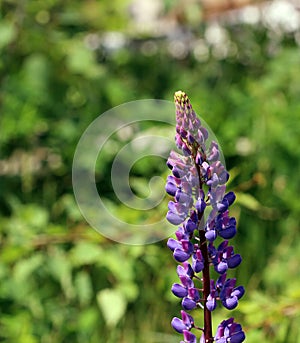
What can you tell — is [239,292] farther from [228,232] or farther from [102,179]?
[102,179]

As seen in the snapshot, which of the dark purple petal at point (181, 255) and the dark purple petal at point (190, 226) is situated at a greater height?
the dark purple petal at point (190, 226)

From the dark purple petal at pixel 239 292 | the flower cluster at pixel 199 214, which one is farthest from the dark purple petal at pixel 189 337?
the dark purple petal at pixel 239 292

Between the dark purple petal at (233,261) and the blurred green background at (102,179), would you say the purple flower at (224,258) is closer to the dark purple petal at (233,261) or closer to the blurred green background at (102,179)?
the dark purple petal at (233,261)

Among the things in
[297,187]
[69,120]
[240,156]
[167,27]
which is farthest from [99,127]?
[167,27]

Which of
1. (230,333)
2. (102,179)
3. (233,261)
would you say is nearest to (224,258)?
(233,261)

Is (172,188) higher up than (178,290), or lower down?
higher up

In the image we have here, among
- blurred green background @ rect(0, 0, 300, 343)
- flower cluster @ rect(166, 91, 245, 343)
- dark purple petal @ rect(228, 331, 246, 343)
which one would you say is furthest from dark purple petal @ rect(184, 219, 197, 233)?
blurred green background @ rect(0, 0, 300, 343)
